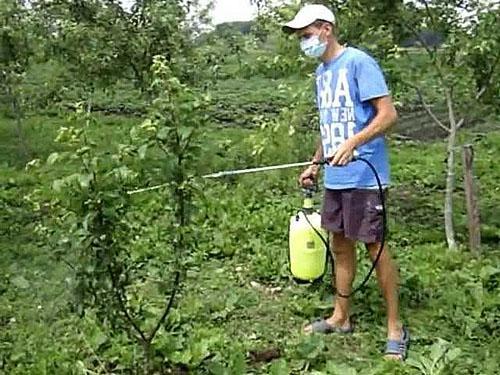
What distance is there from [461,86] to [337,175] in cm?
246

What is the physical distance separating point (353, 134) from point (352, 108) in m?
0.12

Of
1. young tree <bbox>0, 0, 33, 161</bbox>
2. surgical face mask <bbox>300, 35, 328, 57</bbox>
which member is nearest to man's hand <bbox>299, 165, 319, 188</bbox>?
surgical face mask <bbox>300, 35, 328, 57</bbox>

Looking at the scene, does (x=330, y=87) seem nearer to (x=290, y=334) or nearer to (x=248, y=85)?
(x=290, y=334)

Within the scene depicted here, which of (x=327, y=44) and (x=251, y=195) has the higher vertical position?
(x=327, y=44)

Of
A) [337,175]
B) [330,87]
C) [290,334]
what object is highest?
[330,87]

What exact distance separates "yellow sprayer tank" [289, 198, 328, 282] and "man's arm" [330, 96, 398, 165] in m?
0.92

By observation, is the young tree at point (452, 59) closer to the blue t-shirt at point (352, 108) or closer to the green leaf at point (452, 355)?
the blue t-shirt at point (352, 108)

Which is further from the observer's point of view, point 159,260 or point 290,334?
point 159,260

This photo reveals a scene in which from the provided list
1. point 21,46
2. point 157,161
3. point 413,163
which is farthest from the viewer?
point 413,163

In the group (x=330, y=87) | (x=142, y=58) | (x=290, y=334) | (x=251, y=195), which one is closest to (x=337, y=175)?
(x=330, y=87)

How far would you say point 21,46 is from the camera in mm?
9812

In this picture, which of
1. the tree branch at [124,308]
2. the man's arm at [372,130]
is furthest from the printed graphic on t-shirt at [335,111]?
the tree branch at [124,308]

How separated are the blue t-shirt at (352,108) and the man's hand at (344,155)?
15 cm

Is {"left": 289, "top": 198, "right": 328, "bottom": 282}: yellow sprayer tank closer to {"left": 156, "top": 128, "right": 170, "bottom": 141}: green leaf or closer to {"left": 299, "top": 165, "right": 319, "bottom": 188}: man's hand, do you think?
{"left": 299, "top": 165, "right": 319, "bottom": 188}: man's hand
